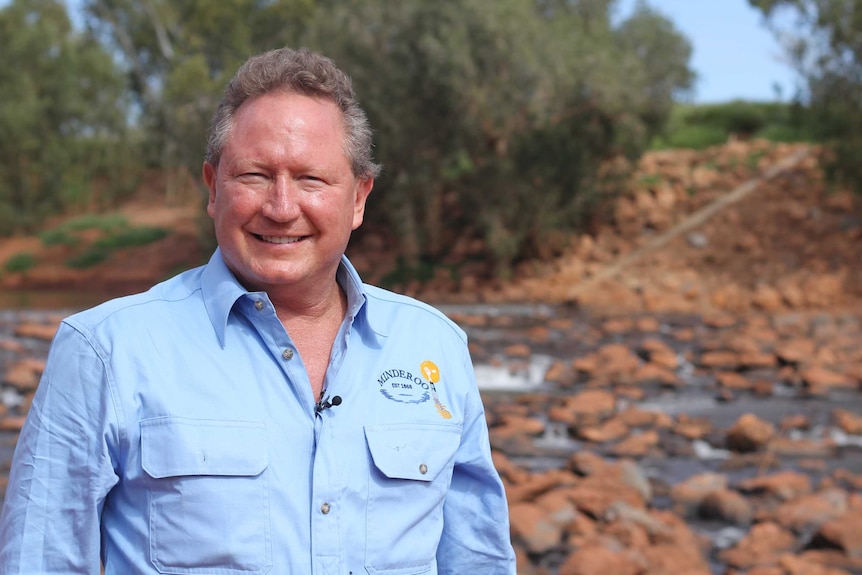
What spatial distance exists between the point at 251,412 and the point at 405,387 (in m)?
0.34

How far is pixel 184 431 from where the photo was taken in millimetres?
1812

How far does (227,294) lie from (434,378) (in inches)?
18.3

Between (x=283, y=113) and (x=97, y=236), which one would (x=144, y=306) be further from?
(x=97, y=236)

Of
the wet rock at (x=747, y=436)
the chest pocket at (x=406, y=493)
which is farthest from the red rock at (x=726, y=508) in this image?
the chest pocket at (x=406, y=493)

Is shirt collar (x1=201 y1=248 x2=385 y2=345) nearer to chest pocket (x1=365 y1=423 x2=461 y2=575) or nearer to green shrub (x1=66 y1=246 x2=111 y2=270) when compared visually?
chest pocket (x1=365 y1=423 x2=461 y2=575)

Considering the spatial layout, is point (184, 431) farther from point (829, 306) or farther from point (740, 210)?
point (740, 210)

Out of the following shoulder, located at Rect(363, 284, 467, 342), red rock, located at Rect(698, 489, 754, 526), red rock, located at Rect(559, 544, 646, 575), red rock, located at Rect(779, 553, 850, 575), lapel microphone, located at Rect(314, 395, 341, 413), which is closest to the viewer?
lapel microphone, located at Rect(314, 395, 341, 413)

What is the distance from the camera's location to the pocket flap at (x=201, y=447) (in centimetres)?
180

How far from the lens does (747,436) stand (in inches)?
409

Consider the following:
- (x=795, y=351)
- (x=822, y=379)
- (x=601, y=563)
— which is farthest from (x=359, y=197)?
(x=795, y=351)

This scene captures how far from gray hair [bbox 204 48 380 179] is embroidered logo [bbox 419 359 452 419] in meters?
0.43

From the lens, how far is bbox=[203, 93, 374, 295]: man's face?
2.01 m

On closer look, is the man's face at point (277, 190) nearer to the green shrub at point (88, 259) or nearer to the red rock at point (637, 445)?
the red rock at point (637, 445)

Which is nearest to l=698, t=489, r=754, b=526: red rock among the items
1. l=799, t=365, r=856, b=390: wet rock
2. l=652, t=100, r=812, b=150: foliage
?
l=799, t=365, r=856, b=390: wet rock
